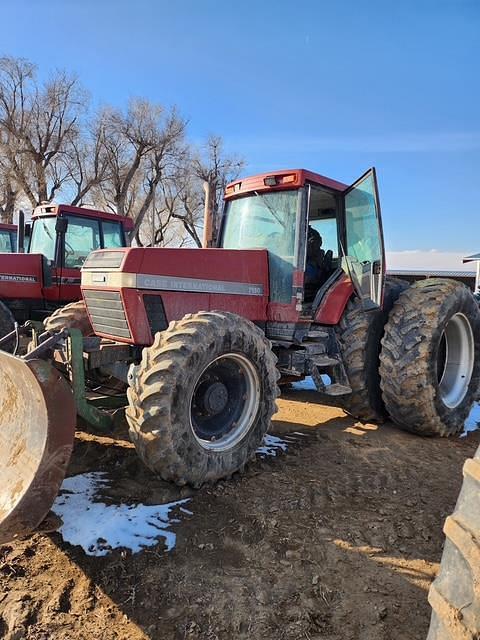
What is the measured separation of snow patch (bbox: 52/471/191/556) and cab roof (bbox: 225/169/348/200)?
125 inches

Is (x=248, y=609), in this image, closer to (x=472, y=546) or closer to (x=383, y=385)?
(x=472, y=546)

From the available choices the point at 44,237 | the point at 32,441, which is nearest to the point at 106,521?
the point at 32,441

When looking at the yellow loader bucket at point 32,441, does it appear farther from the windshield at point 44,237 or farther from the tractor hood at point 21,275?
the windshield at point 44,237

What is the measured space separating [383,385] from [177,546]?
2943mm

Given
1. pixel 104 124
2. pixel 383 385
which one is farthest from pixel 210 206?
pixel 104 124

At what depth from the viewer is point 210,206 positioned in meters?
5.33

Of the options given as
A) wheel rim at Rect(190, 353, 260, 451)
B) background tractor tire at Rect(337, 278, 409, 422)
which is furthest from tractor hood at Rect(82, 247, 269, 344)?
background tractor tire at Rect(337, 278, 409, 422)

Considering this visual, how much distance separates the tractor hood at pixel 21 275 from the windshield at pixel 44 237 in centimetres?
20

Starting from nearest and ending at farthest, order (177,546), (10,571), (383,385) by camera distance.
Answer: (10,571) → (177,546) → (383,385)

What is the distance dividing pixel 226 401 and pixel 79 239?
608 centimetres

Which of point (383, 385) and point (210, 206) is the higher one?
point (210, 206)

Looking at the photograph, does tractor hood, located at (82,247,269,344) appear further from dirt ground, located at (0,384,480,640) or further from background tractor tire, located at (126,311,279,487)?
dirt ground, located at (0,384,480,640)

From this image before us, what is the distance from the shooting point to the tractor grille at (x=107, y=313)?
412cm

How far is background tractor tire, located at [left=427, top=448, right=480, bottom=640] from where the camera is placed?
55.7 inches
